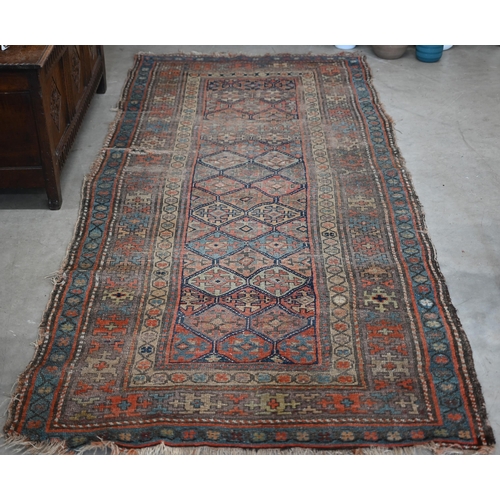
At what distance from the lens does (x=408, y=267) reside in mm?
3453

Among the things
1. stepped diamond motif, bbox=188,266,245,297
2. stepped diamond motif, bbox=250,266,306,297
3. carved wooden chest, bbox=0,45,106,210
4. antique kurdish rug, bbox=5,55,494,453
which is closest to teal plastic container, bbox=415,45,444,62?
antique kurdish rug, bbox=5,55,494,453

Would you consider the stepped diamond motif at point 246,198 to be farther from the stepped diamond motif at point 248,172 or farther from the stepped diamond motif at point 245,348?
the stepped diamond motif at point 245,348

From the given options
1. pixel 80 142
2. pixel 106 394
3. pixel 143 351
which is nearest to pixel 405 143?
pixel 80 142

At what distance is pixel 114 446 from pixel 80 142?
2.78 m

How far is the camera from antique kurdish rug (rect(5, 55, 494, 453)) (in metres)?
2.56

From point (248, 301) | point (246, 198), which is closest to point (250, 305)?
point (248, 301)

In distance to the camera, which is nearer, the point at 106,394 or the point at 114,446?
the point at 114,446

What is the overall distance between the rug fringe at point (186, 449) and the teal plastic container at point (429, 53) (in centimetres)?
428

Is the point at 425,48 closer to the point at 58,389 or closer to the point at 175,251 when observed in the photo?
→ the point at 175,251

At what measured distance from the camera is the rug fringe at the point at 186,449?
2430 millimetres

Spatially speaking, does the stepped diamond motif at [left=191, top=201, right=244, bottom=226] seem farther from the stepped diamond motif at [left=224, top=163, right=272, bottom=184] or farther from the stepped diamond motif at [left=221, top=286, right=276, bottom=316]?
the stepped diamond motif at [left=221, top=286, right=276, bottom=316]

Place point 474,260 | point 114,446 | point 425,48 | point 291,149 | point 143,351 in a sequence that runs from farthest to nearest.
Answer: point 425,48
point 291,149
point 474,260
point 143,351
point 114,446

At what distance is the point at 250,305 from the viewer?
10.5ft

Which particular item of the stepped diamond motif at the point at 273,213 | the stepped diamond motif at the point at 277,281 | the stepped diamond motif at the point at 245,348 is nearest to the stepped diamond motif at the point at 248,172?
the stepped diamond motif at the point at 273,213
